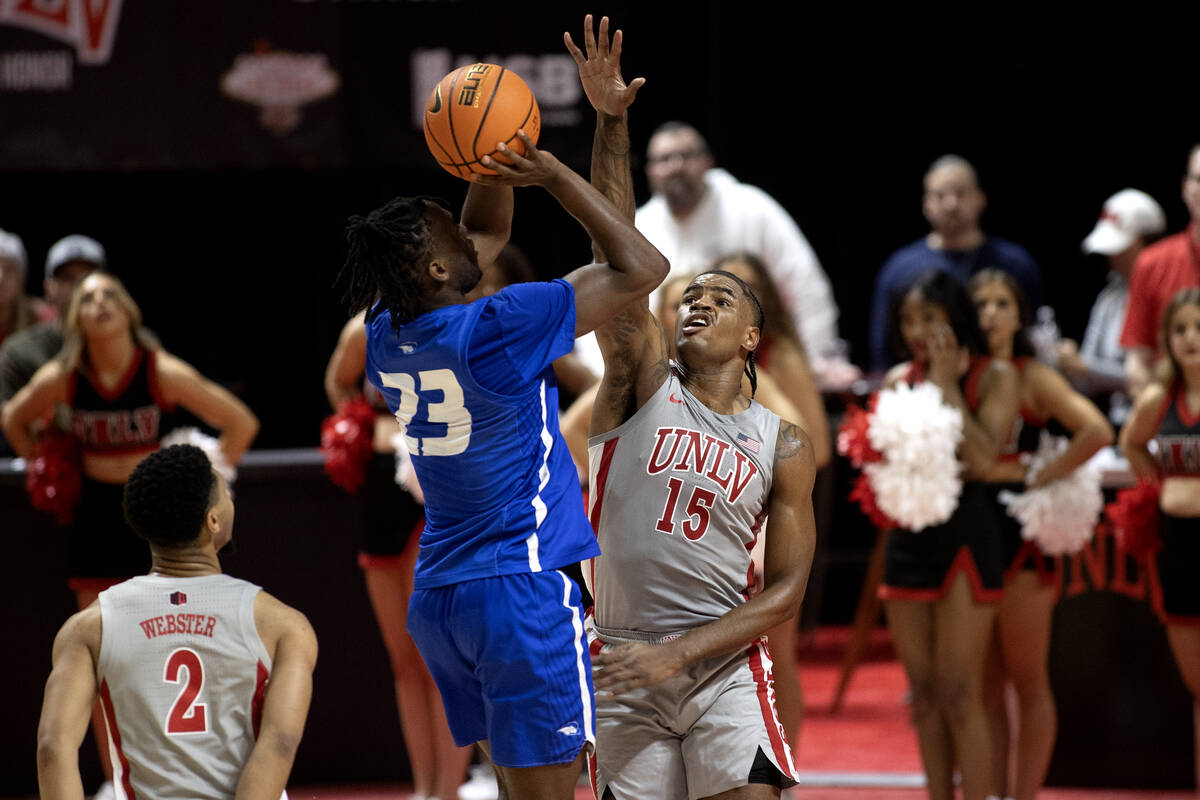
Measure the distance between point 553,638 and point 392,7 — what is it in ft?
18.2

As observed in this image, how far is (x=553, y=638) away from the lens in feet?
Result: 9.17

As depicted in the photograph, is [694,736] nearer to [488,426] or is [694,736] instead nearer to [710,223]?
[488,426]

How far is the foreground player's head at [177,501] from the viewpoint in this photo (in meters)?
2.80

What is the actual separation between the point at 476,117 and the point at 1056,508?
9.31 ft

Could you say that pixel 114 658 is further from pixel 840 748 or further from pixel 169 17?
pixel 169 17

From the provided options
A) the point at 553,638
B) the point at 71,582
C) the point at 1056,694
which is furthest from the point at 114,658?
the point at 1056,694

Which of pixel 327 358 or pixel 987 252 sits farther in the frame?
pixel 327 358

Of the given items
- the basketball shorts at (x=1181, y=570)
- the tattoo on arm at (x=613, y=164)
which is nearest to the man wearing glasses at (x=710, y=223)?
the basketball shorts at (x=1181, y=570)

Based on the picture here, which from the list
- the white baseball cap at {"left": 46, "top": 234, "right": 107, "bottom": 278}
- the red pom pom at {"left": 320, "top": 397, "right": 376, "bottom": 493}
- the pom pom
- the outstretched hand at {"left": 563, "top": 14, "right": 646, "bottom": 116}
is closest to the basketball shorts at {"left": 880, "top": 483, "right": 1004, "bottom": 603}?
the pom pom

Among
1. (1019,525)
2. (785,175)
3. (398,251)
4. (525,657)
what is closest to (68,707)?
(525,657)

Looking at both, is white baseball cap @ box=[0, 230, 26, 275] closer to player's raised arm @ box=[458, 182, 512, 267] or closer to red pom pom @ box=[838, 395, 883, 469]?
red pom pom @ box=[838, 395, 883, 469]

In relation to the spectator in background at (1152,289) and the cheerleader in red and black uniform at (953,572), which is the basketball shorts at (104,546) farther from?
the spectator in background at (1152,289)

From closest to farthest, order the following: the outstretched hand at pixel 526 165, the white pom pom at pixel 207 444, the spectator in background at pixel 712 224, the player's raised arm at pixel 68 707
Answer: the player's raised arm at pixel 68 707 < the outstretched hand at pixel 526 165 < the white pom pom at pixel 207 444 < the spectator in background at pixel 712 224

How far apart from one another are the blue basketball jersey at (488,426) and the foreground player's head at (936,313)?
225 centimetres
